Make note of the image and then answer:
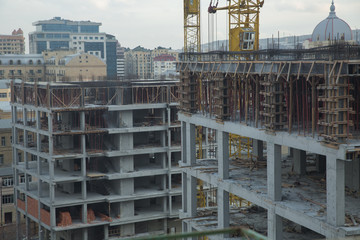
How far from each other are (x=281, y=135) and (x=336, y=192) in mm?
6465

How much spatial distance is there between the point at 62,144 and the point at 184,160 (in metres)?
21.3

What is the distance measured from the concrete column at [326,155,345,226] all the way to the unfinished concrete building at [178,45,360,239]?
5 cm

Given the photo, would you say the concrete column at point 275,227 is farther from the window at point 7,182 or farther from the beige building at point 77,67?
the beige building at point 77,67

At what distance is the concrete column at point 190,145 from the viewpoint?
159 ft

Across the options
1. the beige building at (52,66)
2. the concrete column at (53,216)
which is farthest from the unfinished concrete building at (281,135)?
the beige building at (52,66)

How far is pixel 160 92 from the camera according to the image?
218ft

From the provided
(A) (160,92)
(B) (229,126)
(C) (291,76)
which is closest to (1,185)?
(A) (160,92)

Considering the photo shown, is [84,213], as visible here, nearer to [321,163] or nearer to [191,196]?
[191,196]

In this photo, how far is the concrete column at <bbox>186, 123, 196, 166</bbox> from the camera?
→ 48.5m

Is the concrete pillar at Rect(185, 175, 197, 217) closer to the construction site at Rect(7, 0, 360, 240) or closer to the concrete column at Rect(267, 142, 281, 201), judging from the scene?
the construction site at Rect(7, 0, 360, 240)

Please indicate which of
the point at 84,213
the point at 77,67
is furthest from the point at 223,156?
the point at 77,67

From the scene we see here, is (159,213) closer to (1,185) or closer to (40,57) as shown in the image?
(1,185)

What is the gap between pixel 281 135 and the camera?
119 ft

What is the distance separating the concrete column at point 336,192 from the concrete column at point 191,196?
17.6 m
